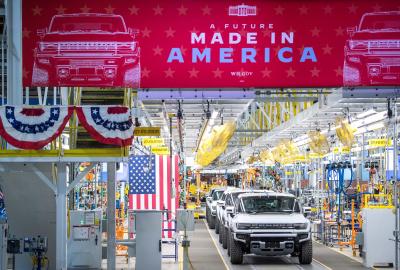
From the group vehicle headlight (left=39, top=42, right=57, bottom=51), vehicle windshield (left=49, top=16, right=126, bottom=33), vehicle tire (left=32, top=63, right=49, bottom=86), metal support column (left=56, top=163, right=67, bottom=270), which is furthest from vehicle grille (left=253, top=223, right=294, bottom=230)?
vehicle headlight (left=39, top=42, right=57, bottom=51)

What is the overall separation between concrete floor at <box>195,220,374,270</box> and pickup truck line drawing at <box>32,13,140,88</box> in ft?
25.2

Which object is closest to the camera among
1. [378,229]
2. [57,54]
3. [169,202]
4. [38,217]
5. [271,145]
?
[57,54]

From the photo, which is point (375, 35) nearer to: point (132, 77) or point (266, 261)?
point (132, 77)

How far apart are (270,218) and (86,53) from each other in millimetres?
8597

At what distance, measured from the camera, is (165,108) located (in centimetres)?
1912

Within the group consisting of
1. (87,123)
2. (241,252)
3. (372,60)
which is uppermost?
(372,60)

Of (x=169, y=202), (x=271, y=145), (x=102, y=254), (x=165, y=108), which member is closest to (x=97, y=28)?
(x=165, y=108)

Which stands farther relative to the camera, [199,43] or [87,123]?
[87,123]

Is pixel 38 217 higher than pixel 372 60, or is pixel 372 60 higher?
pixel 372 60

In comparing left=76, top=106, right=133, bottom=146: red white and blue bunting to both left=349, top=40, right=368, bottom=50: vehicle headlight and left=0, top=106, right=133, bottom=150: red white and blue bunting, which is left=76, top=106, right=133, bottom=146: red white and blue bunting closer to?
left=0, top=106, right=133, bottom=150: red white and blue bunting

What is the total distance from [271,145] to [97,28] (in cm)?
2956

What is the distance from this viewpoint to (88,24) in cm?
1273

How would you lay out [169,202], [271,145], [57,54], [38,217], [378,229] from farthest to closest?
[271,145], [169,202], [378,229], [38,217], [57,54]

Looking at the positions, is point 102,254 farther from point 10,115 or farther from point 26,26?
point 26,26
